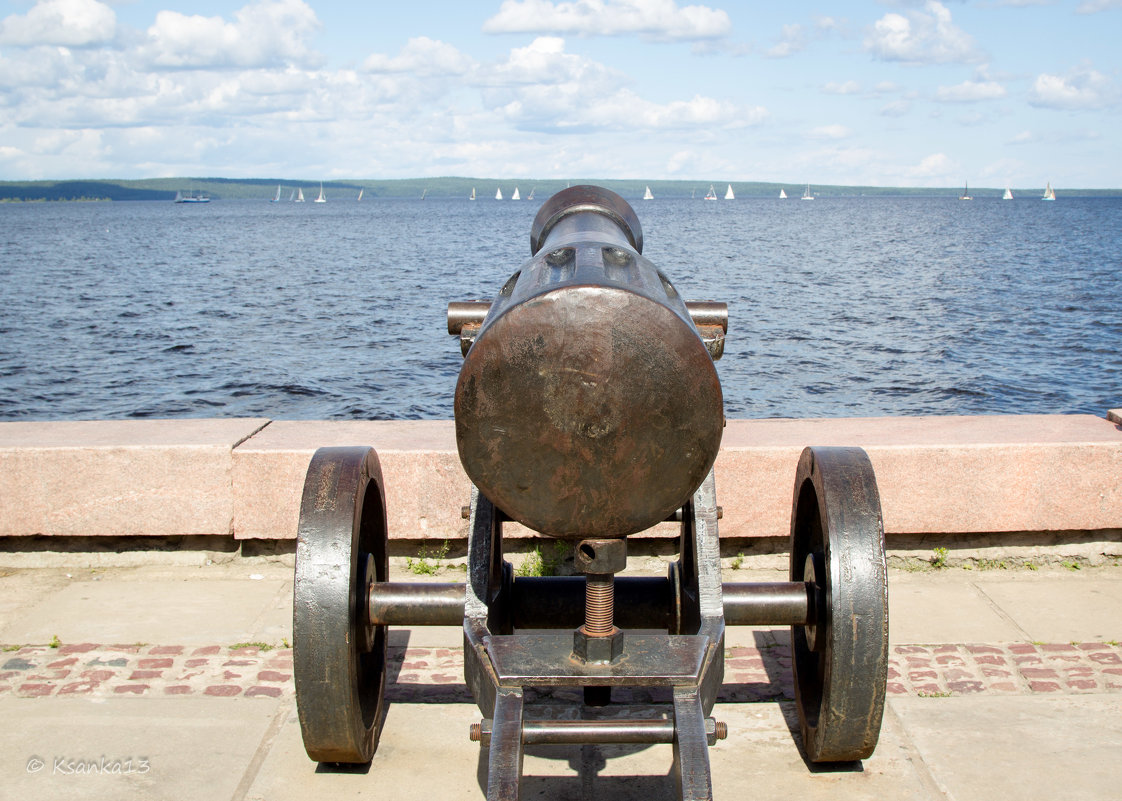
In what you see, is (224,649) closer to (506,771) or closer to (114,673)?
(114,673)

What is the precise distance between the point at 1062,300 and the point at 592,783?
34216mm

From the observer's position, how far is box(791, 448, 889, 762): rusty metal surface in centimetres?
318

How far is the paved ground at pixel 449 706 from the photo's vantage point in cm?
328

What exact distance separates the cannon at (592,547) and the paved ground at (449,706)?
187mm

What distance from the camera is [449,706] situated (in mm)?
3816

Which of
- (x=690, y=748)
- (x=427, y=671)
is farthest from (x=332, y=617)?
(x=690, y=748)

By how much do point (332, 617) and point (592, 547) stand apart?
92 cm

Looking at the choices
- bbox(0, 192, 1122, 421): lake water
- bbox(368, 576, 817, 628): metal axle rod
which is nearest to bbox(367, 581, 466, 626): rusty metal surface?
bbox(368, 576, 817, 628): metal axle rod

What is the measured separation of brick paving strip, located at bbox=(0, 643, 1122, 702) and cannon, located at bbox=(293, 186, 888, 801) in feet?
1.02

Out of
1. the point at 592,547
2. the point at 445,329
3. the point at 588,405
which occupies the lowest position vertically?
the point at 445,329

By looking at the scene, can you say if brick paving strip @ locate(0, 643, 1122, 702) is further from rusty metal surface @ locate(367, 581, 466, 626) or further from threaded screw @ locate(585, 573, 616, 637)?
threaded screw @ locate(585, 573, 616, 637)

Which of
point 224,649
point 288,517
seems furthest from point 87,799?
point 288,517
